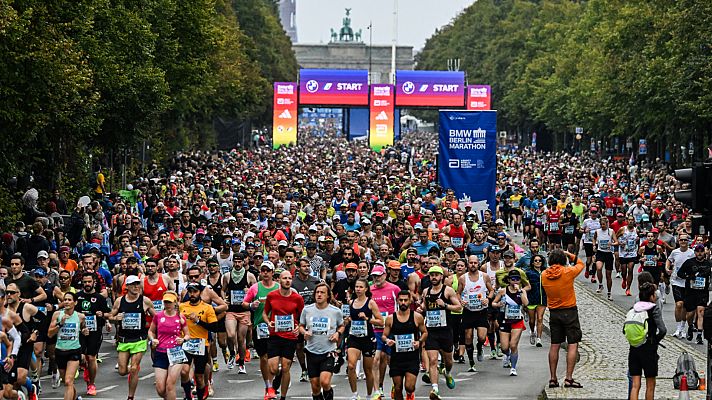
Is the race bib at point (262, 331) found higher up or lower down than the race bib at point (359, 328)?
lower down

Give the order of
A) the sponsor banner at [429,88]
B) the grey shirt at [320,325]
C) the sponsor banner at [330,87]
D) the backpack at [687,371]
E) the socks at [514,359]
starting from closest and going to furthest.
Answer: the backpack at [687,371], the grey shirt at [320,325], the socks at [514,359], the sponsor banner at [330,87], the sponsor banner at [429,88]

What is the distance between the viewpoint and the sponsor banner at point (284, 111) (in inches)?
3054

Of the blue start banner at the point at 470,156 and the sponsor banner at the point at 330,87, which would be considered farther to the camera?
the sponsor banner at the point at 330,87

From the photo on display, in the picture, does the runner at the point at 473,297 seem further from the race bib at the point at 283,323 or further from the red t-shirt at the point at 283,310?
the race bib at the point at 283,323

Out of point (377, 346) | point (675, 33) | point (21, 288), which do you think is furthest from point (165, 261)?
point (675, 33)

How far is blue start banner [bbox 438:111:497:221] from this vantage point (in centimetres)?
3369

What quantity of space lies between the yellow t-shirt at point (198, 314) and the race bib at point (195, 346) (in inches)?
4.6

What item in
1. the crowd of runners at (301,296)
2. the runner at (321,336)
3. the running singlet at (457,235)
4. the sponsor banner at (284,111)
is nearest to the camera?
the runner at (321,336)

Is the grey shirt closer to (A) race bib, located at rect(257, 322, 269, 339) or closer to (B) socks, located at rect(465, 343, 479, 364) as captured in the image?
(A) race bib, located at rect(257, 322, 269, 339)

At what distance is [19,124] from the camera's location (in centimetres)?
2669

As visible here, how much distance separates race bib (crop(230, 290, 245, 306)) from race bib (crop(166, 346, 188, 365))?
2.97m

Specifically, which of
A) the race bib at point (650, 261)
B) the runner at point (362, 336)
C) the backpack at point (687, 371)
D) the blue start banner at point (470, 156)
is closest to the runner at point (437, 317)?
the runner at point (362, 336)

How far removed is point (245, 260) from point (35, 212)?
36.0 feet

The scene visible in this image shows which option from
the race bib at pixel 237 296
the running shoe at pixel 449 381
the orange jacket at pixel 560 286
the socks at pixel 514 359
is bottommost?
the running shoe at pixel 449 381
